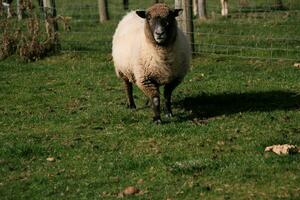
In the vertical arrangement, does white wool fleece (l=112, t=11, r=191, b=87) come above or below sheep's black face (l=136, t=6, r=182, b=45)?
below

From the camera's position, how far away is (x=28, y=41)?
15344 millimetres

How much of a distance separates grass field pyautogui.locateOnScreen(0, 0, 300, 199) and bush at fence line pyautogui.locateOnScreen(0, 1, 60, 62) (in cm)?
65

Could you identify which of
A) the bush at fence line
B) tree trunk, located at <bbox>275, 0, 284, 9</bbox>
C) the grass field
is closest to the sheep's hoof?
the grass field

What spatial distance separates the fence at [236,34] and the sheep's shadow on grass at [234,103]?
2.56 meters

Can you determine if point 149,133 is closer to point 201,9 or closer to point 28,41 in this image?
point 28,41

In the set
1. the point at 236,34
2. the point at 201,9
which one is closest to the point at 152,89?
the point at 236,34

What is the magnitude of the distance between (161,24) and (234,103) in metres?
1.97

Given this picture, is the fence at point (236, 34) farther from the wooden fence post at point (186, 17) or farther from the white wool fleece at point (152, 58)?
the white wool fleece at point (152, 58)

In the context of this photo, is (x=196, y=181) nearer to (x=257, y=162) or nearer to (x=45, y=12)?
(x=257, y=162)

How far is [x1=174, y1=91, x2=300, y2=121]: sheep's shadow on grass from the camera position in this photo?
9.81 m

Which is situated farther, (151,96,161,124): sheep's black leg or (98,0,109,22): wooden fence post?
(98,0,109,22): wooden fence post

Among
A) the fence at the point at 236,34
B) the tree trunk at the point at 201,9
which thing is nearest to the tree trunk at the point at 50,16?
the fence at the point at 236,34

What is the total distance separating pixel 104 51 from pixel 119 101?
16.0ft

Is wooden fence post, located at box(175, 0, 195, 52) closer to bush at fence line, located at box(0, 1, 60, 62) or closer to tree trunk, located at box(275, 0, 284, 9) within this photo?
bush at fence line, located at box(0, 1, 60, 62)
